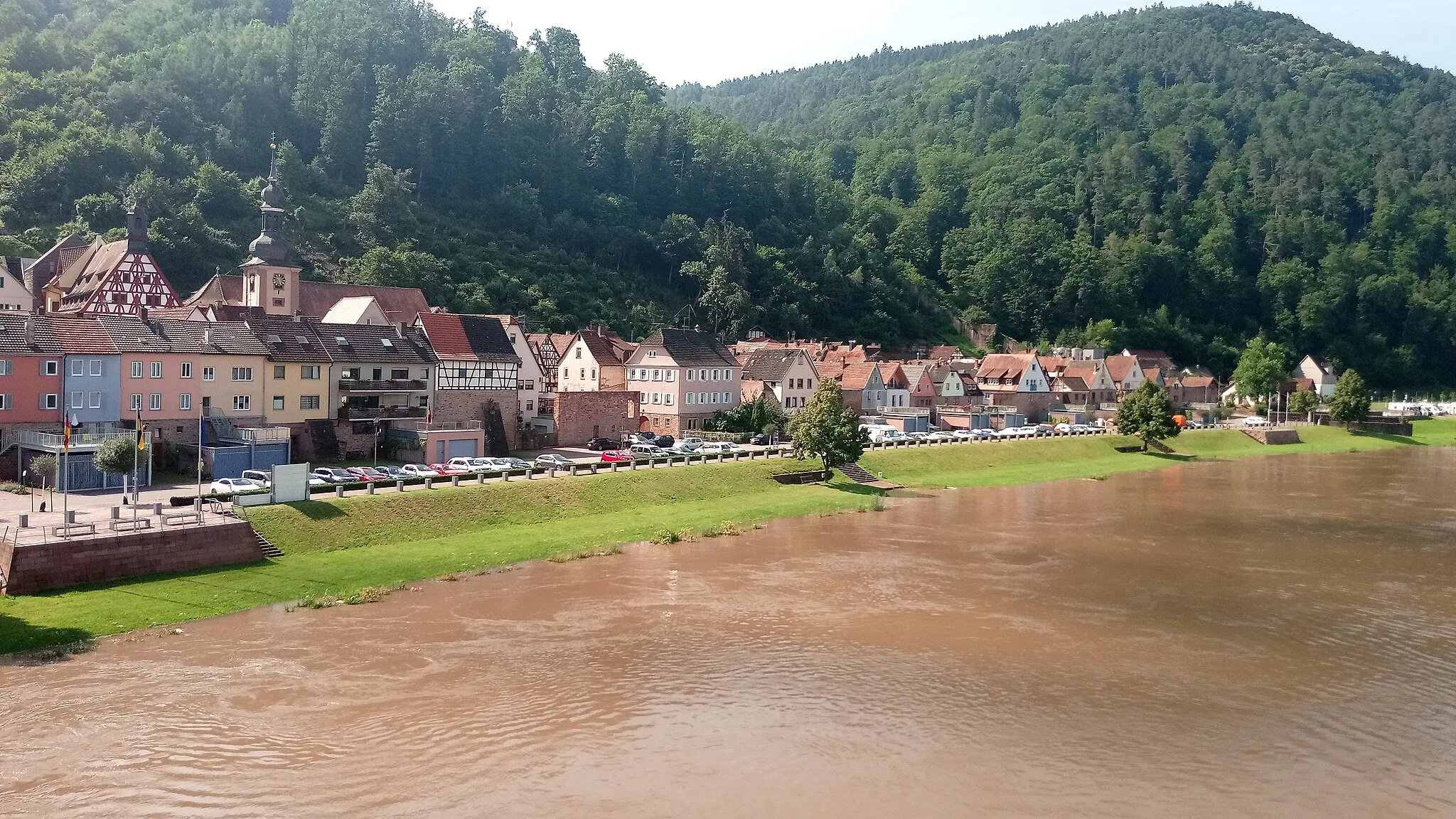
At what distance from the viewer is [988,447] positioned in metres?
60.6

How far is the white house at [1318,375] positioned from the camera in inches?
4338

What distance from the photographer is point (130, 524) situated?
93.2 ft

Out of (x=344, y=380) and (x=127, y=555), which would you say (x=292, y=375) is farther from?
(x=127, y=555)

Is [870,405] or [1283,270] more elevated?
[1283,270]

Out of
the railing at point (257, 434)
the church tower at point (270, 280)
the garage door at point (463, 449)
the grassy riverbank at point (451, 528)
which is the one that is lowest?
the grassy riverbank at point (451, 528)

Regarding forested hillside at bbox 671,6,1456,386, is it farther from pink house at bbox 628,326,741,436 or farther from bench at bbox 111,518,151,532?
bench at bbox 111,518,151,532

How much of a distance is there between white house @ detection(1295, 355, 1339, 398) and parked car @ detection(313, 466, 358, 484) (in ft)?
332

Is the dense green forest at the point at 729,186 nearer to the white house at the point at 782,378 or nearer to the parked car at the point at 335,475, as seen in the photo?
the white house at the point at 782,378

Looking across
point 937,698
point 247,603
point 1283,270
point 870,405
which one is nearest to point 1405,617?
point 937,698

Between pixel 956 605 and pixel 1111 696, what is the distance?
23.5 ft

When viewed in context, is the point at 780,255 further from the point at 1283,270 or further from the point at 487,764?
the point at 487,764

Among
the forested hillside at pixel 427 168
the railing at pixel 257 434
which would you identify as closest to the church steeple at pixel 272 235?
the forested hillside at pixel 427 168

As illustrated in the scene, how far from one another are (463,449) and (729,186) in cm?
8571

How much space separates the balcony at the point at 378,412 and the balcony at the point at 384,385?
0.79 m
